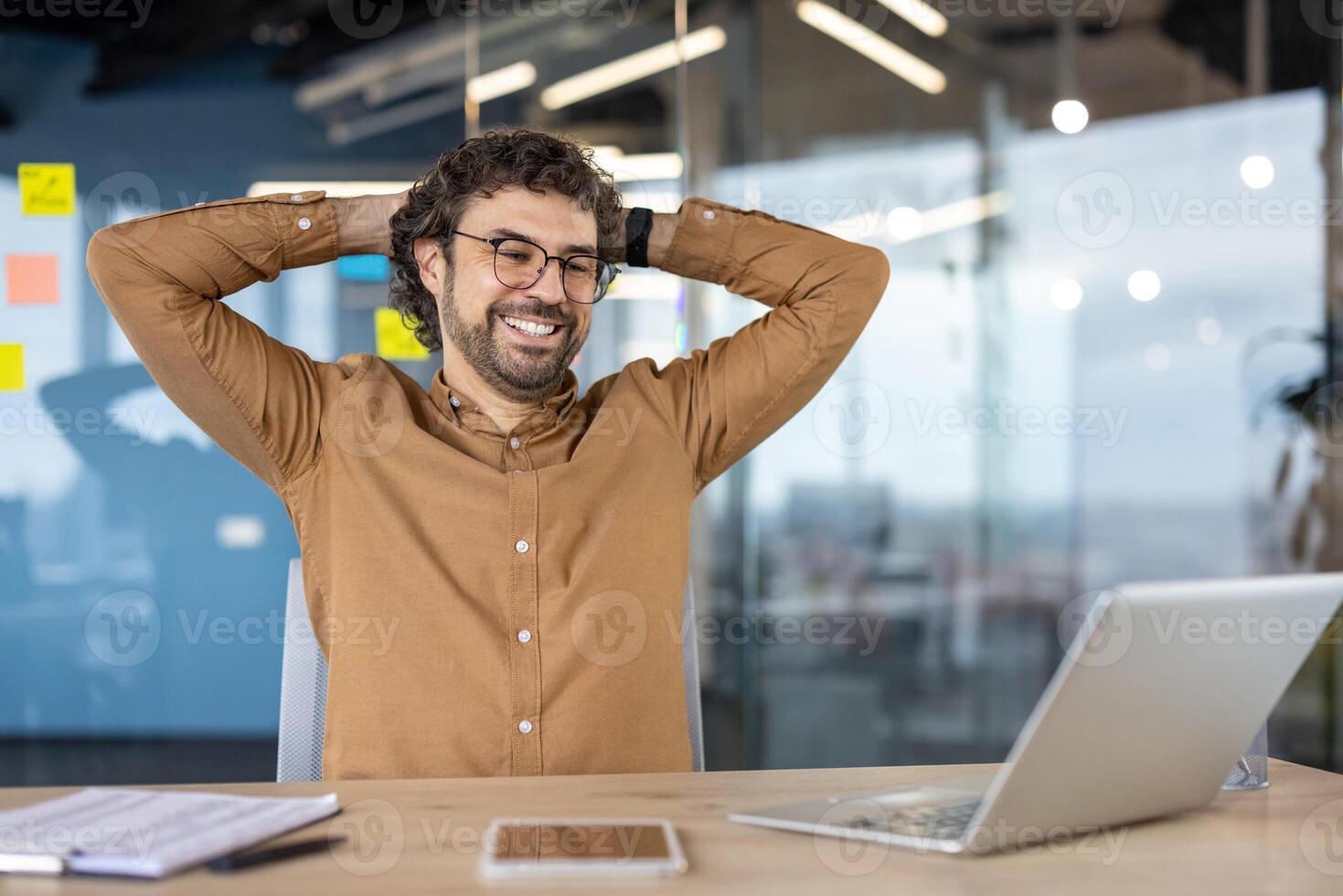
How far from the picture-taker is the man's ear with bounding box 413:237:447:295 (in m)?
2.16

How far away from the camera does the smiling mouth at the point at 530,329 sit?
2.00 m

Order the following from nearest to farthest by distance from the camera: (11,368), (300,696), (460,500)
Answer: (300,696) → (460,500) → (11,368)

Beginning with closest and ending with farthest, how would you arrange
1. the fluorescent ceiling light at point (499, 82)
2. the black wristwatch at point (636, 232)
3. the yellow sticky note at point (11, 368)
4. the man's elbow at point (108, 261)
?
the man's elbow at point (108, 261)
the black wristwatch at point (636, 232)
the yellow sticky note at point (11, 368)
the fluorescent ceiling light at point (499, 82)

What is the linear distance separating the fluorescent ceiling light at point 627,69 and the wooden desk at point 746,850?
252 cm

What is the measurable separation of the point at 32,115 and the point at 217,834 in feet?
9.03

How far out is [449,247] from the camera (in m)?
2.10

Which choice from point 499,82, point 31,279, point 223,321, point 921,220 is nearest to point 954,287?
point 921,220

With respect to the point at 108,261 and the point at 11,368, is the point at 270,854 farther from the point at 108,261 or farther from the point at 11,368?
the point at 11,368

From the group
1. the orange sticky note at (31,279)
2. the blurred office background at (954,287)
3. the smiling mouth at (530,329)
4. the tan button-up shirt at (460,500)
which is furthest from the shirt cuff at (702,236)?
the orange sticky note at (31,279)

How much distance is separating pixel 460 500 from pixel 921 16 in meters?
2.49

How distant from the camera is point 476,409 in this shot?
2.05 metres

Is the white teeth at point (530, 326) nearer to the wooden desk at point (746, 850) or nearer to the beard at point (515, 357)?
the beard at point (515, 357)

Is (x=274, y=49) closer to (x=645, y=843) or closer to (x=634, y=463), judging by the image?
(x=634, y=463)

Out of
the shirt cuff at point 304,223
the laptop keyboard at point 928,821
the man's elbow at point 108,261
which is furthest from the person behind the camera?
the shirt cuff at point 304,223
